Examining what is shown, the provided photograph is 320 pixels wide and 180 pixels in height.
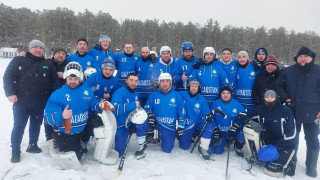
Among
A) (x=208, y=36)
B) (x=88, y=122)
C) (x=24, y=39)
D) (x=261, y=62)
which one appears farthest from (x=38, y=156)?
(x=208, y=36)

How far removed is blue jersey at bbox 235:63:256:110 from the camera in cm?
532

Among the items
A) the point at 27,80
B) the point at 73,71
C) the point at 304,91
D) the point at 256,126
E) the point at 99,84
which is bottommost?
the point at 256,126

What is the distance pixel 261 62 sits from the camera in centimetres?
546

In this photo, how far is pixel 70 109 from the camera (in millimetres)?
3879

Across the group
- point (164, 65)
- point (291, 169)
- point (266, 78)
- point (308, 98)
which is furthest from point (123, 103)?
point (308, 98)

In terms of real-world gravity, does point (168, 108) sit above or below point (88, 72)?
below

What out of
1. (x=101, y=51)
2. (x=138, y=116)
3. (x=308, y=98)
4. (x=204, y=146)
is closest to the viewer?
(x=308, y=98)

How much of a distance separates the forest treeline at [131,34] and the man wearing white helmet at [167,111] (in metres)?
39.9

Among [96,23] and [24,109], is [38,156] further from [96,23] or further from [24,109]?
[96,23]

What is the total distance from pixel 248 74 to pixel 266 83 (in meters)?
0.50

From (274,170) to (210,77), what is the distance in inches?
93.7

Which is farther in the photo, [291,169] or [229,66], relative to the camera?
[229,66]

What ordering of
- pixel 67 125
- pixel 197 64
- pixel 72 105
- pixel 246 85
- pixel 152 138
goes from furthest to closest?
pixel 197 64, pixel 246 85, pixel 152 138, pixel 72 105, pixel 67 125

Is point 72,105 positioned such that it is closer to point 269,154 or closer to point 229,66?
point 269,154
